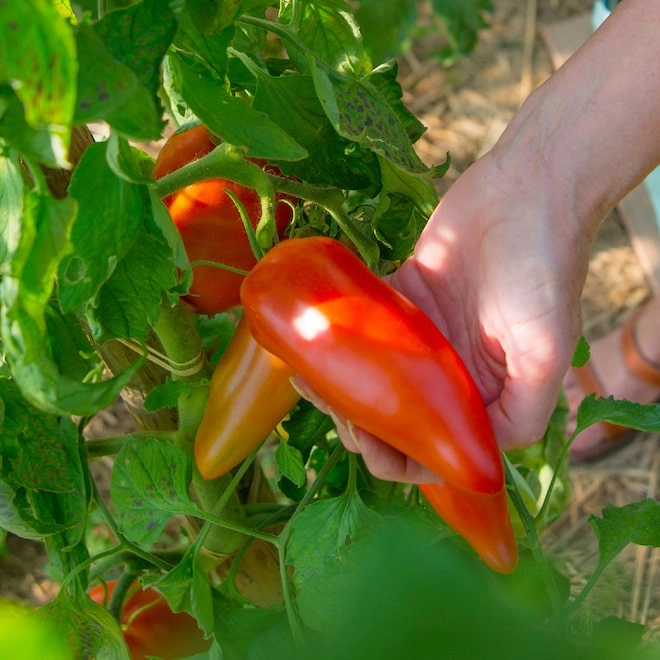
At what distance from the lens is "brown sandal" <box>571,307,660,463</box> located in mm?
1584

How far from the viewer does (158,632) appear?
87 centimetres

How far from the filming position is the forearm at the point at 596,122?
74 centimetres

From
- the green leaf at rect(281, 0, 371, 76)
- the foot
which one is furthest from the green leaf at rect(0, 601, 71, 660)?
the foot

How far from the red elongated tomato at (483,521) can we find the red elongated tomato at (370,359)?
0.18ft

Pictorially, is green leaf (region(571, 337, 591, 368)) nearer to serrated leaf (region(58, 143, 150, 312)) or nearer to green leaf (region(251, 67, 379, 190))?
green leaf (region(251, 67, 379, 190))

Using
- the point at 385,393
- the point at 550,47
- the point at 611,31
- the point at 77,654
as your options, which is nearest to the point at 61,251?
the point at 385,393

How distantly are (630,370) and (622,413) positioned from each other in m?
0.87

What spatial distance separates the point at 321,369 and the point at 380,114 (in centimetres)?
18

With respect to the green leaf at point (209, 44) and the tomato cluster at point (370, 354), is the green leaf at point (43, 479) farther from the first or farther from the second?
the green leaf at point (209, 44)

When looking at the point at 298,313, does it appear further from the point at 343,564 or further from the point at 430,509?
the point at 430,509

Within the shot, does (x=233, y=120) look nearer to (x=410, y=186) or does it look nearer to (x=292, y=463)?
(x=410, y=186)

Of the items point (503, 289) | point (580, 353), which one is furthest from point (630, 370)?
Result: point (503, 289)

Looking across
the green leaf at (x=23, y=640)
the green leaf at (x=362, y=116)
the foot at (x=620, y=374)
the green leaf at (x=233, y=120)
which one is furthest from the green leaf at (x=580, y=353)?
the foot at (x=620, y=374)

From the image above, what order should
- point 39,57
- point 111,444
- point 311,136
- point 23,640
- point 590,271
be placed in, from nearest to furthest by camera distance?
point 23,640, point 39,57, point 311,136, point 111,444, point 590,271
